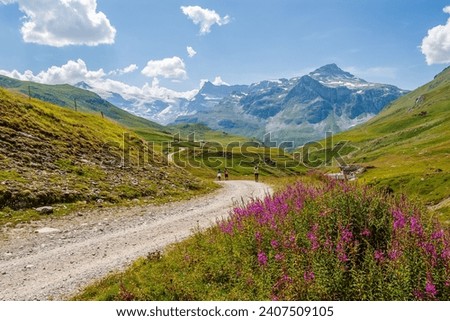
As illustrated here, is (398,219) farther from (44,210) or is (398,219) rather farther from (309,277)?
(44,210)

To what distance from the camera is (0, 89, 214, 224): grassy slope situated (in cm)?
2438

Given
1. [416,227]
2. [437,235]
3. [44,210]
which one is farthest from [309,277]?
[44,210]

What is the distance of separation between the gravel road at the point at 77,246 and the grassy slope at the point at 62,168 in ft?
9.95

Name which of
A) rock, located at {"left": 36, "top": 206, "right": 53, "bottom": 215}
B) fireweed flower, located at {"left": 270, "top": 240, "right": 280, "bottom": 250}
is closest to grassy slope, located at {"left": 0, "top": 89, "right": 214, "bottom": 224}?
rock, located at {"left": 36, "top": 206, "right": 53, "bottom": 215}

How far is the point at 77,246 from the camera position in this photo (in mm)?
16125

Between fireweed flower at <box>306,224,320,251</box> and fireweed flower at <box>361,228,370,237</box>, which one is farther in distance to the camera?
fireweed flower at <box>361,228,370,237</box>

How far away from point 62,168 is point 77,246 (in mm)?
16856

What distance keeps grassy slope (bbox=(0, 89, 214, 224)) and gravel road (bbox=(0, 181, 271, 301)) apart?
3.03 meters

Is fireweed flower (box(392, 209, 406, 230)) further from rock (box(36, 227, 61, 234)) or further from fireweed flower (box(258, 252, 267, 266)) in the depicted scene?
rock (box(36, 227, 61, 234))

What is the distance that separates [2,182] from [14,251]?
9949mm

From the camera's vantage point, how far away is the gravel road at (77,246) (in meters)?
11.6

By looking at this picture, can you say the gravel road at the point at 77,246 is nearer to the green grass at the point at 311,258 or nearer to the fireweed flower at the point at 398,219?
the green grass at the point at 311,258

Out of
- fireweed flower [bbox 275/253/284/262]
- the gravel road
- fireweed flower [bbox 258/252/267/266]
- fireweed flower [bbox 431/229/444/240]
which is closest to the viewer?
fireweed flower [bbox 431/229/444/240]
